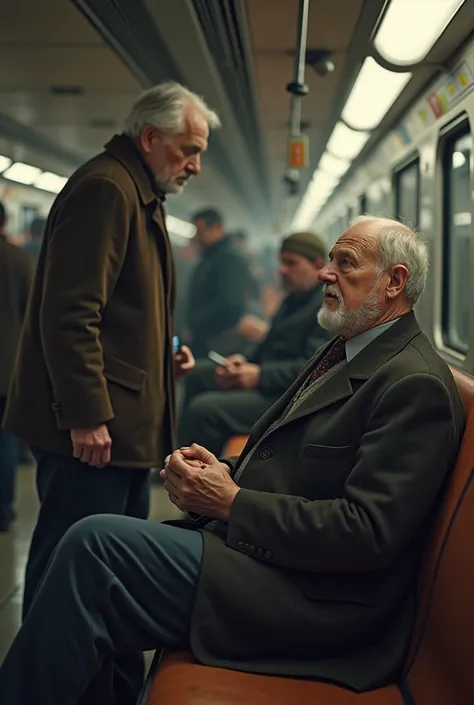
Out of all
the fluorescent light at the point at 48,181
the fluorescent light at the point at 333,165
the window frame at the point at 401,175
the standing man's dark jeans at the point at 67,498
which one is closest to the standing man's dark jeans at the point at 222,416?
the window frame at the point at 401,175

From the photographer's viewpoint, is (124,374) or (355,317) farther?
(124,374)

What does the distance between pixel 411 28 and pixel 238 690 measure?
251 cm

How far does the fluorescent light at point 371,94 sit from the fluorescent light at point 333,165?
193 centimetres

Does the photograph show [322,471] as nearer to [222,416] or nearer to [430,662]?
[430,662]

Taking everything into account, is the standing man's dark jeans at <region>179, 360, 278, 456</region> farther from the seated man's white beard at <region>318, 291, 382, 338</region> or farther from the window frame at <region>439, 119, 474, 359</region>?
the seated man's white beard at <region>318, 291, 382, 338</region>

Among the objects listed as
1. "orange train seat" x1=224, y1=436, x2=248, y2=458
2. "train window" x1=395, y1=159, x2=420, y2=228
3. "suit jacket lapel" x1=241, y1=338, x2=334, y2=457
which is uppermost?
"train window" x1=395, y1=159, x2=420, y2=228

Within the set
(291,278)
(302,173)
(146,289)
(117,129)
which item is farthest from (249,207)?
(146,289)

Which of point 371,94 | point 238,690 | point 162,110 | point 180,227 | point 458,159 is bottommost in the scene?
point 238,690

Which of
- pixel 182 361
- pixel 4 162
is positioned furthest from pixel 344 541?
pixel 4 162

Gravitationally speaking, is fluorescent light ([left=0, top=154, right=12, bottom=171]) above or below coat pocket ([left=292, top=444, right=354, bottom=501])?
above

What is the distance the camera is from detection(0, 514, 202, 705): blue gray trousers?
2.05 m

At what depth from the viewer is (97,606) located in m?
2.09

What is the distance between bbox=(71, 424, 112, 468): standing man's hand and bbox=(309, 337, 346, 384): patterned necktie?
66 cm

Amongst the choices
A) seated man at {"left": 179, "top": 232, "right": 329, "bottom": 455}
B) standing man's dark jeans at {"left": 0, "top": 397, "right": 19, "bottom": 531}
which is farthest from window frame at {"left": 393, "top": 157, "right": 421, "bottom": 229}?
standing man's dark jeans at {"left": 0, "top": 397, "right": 19, "bottom": 531}
